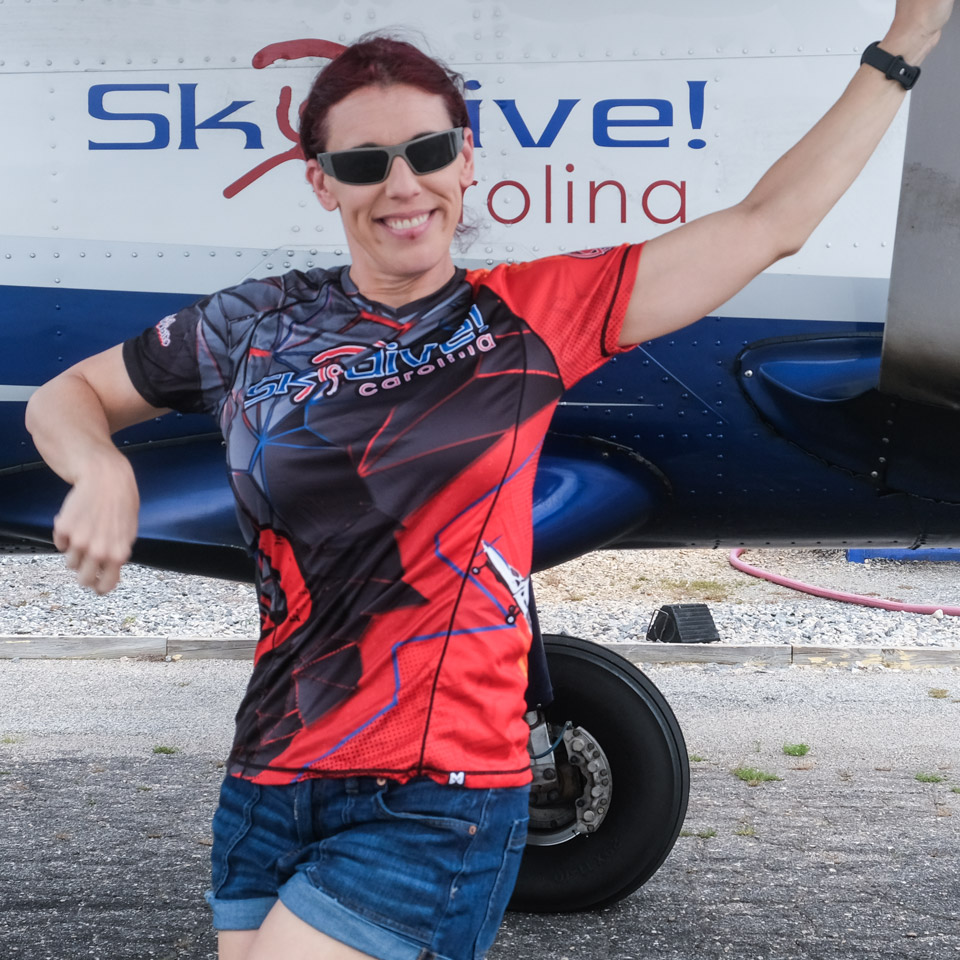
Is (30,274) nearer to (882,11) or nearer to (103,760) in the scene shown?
(882,11)

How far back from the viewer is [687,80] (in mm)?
2883

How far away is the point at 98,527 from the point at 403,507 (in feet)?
1.24

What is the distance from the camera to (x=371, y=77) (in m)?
1.55

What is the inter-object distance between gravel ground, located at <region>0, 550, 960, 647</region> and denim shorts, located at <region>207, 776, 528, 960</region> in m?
5.84

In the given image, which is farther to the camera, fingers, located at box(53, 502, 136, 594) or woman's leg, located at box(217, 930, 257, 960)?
woman's leg, located at box(217, 930, 257, 960)

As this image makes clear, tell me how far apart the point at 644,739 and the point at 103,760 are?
9.73 feet

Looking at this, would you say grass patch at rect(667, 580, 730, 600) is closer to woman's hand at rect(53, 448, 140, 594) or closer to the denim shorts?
the denim shorts

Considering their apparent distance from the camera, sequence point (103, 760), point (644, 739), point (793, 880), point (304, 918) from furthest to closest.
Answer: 1. point (103, 760)
2. point (793, 880)
3. point (644, 739)
4. point (304, 918)

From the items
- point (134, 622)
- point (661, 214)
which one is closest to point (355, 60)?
point (661, 214)

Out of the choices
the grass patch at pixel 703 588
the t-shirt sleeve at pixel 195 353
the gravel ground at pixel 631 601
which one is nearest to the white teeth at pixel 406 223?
the t-shirt sleeve at pixel 195 353

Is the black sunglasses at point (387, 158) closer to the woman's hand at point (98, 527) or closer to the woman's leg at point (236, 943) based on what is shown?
the woman's hand at point (98, 527)

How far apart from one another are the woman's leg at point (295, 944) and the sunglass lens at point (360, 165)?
95 cm

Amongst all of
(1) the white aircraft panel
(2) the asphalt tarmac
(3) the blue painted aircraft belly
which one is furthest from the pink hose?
(1) the white aircraft panel

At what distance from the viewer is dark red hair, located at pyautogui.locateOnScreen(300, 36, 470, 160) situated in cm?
155
